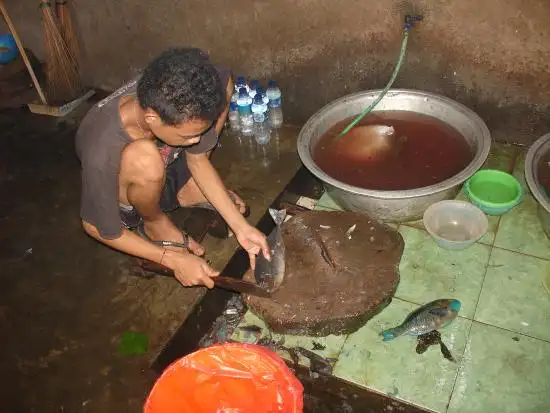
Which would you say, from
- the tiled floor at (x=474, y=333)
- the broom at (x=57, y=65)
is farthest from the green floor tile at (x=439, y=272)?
the broom at (x=57, y=65)

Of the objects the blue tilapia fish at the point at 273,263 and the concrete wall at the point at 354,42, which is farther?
the concrete wall at the point at 354,42

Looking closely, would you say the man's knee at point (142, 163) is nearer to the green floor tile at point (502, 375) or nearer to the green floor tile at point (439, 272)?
the green floor tile at point (439, 272)

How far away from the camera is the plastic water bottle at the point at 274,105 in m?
3.56

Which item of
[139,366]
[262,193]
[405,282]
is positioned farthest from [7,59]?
[405,282]

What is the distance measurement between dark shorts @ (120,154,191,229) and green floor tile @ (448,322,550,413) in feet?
6.09

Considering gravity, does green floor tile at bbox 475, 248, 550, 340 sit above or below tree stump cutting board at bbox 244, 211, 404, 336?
below

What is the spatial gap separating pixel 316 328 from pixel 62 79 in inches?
139

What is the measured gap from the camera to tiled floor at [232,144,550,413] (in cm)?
206

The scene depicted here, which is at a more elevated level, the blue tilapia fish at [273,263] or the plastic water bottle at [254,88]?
the plastic water bottle at [254,88]

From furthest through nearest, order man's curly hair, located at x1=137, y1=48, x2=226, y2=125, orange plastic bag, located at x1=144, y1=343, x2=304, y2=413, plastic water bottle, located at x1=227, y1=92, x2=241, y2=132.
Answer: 1. plastic water bottle, located at x1=227, y1=92, x2=241, y2=132
2. orange plastic bag, located at x1=144, y1=343, x2=304, y2=413
3. man's curly hair, located at x1=137, y1=48, x2=226, y2=125

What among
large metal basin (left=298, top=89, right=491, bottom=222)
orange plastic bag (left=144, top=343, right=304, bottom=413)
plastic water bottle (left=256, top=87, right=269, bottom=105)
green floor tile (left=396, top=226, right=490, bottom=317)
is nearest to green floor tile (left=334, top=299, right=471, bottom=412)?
A: green floor tile (left=396, top=226, right=490, bottom=317)

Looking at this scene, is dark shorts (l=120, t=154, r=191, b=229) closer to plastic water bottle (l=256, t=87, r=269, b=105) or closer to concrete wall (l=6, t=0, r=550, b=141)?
plastic water bottle (l=256, t=87, r=269, b=105)

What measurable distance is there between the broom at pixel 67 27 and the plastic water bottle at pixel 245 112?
183cm

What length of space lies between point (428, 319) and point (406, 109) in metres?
1.60
